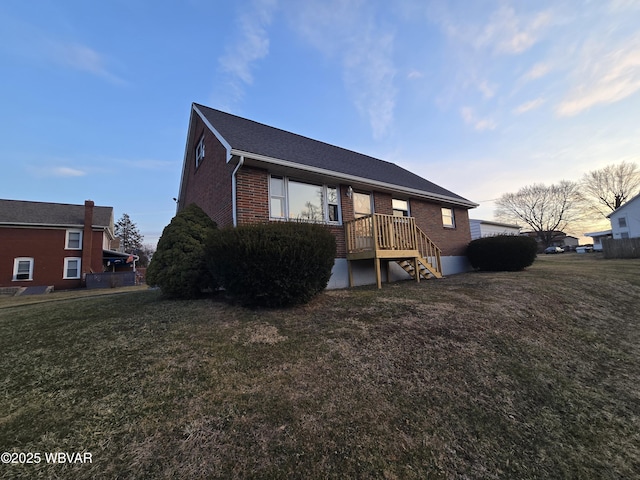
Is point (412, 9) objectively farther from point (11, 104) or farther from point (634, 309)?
point (11, 104)

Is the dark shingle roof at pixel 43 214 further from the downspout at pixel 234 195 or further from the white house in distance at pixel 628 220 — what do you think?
the white house in distance at pixel 628 220

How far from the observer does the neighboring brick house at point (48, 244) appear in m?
21.0

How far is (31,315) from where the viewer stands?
19.8 feet

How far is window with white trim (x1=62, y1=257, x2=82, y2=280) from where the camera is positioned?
22391 mm

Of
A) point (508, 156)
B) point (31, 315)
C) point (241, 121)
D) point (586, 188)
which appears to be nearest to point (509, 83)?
point (508, 156)

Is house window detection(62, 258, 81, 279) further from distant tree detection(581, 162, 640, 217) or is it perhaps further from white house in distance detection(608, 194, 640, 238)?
distant tree detection(581, 162, 640, 217)

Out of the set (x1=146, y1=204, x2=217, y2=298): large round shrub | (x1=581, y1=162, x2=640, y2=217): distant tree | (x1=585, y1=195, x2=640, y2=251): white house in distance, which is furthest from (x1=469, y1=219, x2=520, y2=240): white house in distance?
(x1=146, y1=204, x2=217, y2=298): large round shrub

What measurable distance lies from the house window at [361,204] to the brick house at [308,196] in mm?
38

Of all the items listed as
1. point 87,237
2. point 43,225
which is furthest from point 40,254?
Result: point 87,237

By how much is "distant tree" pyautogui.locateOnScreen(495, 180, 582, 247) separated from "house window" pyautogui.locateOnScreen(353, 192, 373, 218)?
Result: 1995 inches

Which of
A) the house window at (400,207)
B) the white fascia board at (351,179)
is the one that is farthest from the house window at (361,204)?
the house window at (400,207)

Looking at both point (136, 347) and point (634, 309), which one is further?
point (634, 309)

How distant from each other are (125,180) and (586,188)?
6108cm

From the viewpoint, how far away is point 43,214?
2264cm
